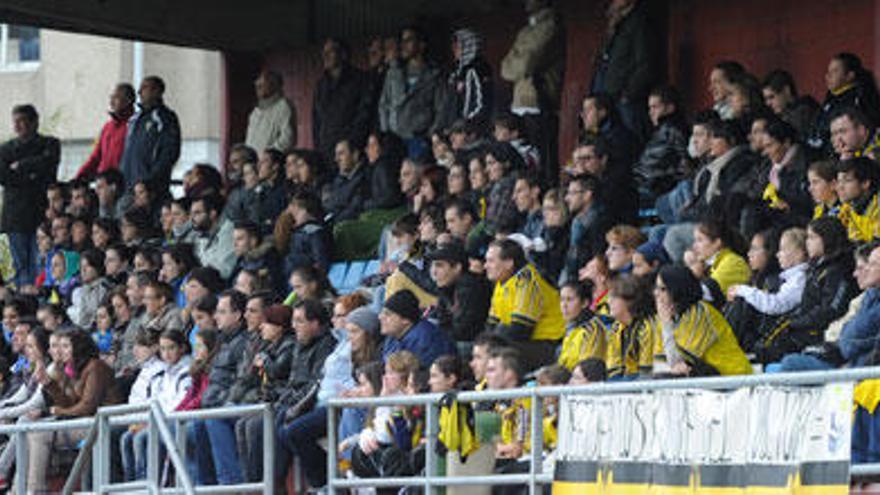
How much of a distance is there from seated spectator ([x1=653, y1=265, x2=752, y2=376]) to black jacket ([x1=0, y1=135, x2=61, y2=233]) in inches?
475

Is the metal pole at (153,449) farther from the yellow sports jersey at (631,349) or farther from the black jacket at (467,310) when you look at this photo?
the yellow sports jersey at (631,349)

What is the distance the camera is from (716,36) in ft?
68.8

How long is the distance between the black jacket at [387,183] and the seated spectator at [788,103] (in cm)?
450

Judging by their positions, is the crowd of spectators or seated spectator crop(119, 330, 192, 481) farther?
seated spectator crop(119, 330, 192, 481)

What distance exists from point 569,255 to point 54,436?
4.56 metres

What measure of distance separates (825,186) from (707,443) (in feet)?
15.5

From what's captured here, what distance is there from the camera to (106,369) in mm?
19438

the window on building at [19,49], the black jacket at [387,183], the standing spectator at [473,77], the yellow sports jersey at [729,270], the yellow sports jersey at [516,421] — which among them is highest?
the window on building at [19,49]

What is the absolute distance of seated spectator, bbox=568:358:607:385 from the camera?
1371 cm

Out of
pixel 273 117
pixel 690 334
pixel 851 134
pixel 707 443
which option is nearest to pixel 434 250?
pixel 851 134

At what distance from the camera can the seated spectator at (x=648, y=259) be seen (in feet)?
50.9

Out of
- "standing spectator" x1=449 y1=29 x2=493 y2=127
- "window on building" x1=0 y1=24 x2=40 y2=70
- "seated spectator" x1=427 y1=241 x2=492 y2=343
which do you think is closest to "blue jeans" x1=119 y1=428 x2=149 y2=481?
"seated spectator" x1=427 y1=241 x2=492 y2=343

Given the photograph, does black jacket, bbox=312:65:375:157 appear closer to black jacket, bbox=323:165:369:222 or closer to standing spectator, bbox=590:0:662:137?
black jacket, bbox=323:165:369:222

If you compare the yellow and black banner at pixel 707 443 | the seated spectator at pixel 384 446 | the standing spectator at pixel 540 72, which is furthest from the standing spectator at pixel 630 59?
the yellow and black banner at pixel 707 443
